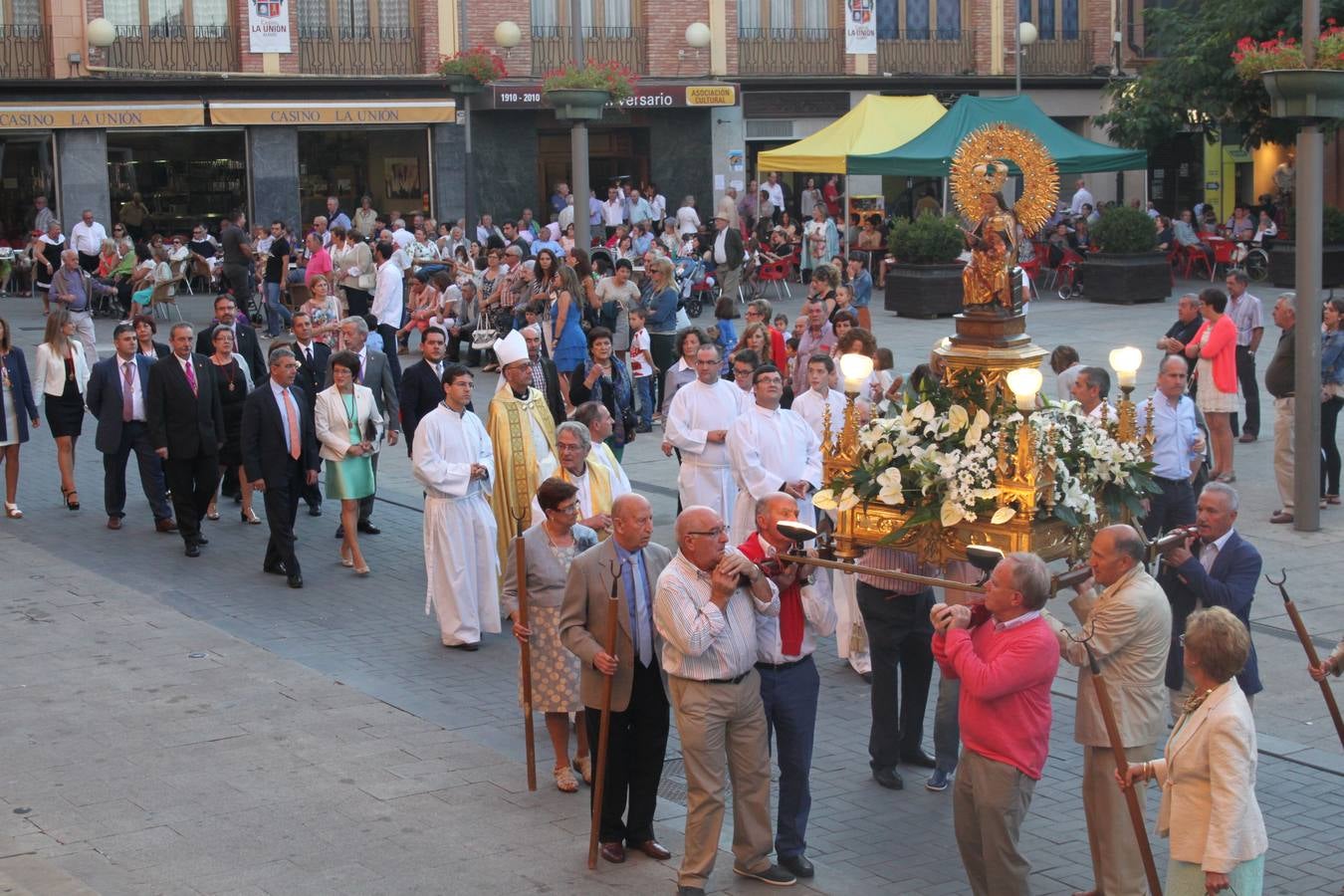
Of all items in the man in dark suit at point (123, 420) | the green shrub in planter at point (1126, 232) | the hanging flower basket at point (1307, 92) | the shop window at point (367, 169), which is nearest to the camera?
the hanging flower basket at point (1307, 92)

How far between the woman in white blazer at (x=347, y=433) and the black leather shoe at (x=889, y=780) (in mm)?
5524

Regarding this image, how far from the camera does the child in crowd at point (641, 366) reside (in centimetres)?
1755

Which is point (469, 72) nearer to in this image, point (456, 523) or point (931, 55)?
point (931, 55)

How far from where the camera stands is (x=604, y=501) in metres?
9.59

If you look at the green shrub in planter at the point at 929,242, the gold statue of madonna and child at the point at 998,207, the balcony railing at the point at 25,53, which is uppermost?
the balcony railing at the point at 25,53

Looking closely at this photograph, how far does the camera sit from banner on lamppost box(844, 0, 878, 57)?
1581 inches

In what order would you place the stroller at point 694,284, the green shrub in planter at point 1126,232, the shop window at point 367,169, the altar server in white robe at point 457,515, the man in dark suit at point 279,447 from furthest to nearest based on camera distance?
1. the shop window at point 367,169
2. the green shrub in planter at point 1126,232
3. the stroller at point 694,284
4. the man in dark suit at point 279,447
5. the altar server in white robe at point 457,515

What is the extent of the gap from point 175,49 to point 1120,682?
1255 inches

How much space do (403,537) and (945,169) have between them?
47.2 feet

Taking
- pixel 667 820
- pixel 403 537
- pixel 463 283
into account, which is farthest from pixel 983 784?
pixel 463 283

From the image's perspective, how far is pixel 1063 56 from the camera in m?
42.5

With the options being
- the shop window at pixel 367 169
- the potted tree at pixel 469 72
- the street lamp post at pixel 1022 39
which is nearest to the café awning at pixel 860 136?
the potted tree at pixel 469 72

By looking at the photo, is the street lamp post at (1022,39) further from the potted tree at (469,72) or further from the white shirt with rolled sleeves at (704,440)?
the white shirt with rolled sleeves at (704,440)

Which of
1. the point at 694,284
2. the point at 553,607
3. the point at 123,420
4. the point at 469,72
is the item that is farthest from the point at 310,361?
the point at 469,72
